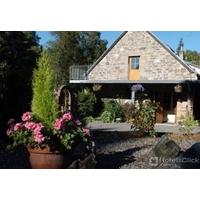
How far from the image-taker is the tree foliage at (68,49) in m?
14.7

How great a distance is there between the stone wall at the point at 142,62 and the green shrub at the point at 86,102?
2339mm

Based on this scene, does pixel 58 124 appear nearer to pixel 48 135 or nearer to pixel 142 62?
pixel 48 135

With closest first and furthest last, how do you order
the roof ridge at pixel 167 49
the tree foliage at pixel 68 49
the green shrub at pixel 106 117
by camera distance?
the tree foliage at pixel 68 49 → the green shrub at pixel 106 117 → the roof ridge at pixel 167 49

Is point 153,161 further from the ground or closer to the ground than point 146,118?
closer to the ground

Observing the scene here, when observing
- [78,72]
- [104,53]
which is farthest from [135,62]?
[78,72]

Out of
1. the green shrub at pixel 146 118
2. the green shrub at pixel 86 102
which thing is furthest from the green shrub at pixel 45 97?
the green shrub at pixel 86 102

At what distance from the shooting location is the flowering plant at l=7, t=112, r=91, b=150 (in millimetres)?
7957

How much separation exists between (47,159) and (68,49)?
9.05 m

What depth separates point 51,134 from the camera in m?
8.06

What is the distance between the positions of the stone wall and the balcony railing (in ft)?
3.72

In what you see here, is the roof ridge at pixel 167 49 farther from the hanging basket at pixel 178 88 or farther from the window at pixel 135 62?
the window at pixel 135 62
